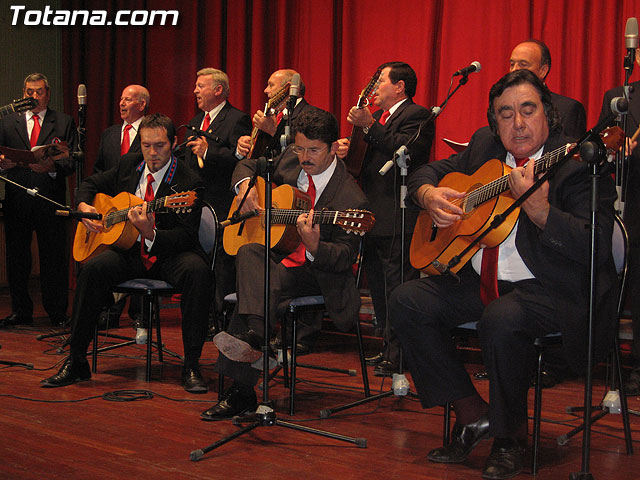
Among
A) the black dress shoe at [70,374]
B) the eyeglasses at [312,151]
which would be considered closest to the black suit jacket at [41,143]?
the black dress shoe at [70,374]

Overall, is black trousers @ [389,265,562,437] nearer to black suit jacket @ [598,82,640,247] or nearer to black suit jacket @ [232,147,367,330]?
black suit jacket @ [232,147,367,330]

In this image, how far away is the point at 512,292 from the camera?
98.0 inches

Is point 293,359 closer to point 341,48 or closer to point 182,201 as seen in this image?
point 182,201

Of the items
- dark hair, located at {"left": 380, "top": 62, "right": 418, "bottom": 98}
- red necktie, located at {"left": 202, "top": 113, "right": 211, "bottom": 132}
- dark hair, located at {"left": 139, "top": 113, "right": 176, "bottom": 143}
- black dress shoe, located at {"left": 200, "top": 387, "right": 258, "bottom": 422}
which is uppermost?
dark hair, located at {"left": 380, "top": 62, "right": 418, "bottom": 98}

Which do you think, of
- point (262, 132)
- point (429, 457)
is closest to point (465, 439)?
point (429, 457)

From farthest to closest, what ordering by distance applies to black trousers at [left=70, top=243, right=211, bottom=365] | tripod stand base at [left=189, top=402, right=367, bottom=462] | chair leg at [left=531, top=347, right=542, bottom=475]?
1. black trousers at [left=70, top=243, right=211, bottom=365]
2. tripod stand base at [left=189, top=402, right=367, bottom=462]
3. chair leg at [left=531, top=347, right=542, bottom=475]

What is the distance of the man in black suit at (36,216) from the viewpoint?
5.50 m

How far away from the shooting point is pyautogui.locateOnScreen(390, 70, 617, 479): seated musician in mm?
2344

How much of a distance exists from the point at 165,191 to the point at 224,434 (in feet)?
4.55

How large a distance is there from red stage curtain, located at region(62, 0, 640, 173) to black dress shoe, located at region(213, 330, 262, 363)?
2706 mm

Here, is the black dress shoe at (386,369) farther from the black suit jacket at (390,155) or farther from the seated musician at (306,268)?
the seated musician at (306,268)

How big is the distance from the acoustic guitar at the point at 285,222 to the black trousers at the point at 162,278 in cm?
24

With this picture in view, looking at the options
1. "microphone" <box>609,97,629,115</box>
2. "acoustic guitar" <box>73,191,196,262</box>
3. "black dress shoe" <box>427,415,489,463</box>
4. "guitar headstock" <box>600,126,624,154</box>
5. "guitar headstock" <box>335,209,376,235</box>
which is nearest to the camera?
"microphone" <box>609,97,629,115</box>

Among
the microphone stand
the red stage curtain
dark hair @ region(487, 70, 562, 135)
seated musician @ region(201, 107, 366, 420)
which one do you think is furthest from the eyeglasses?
the red stage curtain
